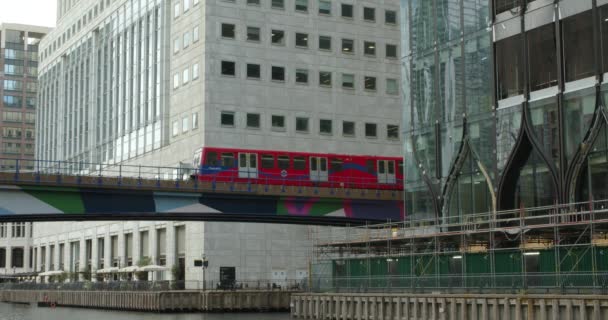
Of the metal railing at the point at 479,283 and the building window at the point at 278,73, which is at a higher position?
the building window at the point at 278,73

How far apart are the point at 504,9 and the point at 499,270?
54.0 ft

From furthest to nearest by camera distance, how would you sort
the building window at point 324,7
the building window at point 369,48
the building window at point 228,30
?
the building window at point 369,48
the building window at point 324,7
the building window at point 228,30

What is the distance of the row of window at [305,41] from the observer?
104 metres

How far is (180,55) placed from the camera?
110 metres

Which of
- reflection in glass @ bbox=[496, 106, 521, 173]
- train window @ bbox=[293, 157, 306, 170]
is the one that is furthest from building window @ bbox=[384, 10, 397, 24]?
reflection in glass @ bbox=[496, 106, 521, 173]

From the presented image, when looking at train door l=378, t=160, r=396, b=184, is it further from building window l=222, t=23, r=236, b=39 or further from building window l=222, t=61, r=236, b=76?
building window l=222, t=23, r=236, b=39

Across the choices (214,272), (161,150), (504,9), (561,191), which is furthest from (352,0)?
(561,191)

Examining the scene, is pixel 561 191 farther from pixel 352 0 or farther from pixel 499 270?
pixel 352 0

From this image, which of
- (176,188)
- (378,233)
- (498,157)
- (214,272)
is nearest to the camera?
(498,157)

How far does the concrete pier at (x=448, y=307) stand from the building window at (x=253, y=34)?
37.5 meters

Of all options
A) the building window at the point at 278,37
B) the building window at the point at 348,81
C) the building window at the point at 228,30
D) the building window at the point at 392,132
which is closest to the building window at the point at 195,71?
the building window at the point at 228,30

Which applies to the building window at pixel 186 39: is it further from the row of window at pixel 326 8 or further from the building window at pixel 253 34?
the building window at pixel 253 34

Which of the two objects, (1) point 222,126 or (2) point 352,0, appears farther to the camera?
(2) point 352,0

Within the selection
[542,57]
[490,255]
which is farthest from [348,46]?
[490,255]
